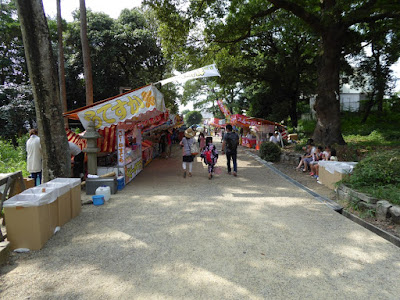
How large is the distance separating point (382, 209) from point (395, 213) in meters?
0.23

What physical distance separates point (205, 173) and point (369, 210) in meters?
5.56

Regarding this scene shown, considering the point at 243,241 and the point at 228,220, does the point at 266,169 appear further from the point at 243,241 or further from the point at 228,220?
the point at 243,241

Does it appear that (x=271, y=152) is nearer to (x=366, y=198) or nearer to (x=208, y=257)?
(x=366, y=198)

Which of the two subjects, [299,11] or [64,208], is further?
[299,11]

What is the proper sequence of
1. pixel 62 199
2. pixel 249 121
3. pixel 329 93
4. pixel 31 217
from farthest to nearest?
1. pixel 249 121
2. pixel 329 93
3. pixel 62 199
4. pixel 31 217

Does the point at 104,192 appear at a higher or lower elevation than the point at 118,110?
lower

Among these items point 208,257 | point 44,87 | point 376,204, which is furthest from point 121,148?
point 376,204

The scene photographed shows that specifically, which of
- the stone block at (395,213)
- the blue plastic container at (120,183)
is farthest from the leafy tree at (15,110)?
the stone block at (395,213)

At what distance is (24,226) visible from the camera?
3506 millimetres

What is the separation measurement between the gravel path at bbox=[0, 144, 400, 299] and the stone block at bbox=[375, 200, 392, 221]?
0.48 m

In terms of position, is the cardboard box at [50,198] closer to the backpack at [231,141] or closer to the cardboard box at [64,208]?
the cardboard box at [64,208]

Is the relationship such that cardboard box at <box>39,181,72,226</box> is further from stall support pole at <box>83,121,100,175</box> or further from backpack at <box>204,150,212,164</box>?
backpack at <box>204,150,212,164</box>

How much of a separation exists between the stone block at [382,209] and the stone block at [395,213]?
64 mm

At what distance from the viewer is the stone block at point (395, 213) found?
420 centimetres
